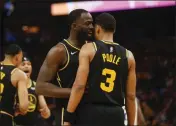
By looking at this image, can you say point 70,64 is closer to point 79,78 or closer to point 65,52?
point 65,52

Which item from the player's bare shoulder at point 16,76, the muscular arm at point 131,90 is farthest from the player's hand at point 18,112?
the muscular arm at point 131,90

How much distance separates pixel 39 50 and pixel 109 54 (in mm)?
7786

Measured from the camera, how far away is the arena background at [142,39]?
1119 centimetres

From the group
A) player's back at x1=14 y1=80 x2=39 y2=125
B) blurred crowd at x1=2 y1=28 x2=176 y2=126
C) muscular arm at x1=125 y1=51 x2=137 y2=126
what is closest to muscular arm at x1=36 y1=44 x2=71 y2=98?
muscular arm at x1=125 y1=51 x2=137 y2=126

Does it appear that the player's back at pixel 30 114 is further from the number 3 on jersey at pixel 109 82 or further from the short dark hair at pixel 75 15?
the number 3 on jersey at pixel 109 82

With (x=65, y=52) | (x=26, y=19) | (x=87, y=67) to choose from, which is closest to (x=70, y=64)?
(x=65, y=52)

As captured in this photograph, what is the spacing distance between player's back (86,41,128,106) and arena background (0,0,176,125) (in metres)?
6.54

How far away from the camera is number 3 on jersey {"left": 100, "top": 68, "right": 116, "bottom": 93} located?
167 inches

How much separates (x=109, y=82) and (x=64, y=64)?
513 millimetres

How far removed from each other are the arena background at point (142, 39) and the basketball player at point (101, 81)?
651 centimetres

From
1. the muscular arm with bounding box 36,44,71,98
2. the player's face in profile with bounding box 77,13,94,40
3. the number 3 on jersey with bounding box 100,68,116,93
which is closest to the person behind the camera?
the number 3 on jersey with bounding box 100,68,116,93

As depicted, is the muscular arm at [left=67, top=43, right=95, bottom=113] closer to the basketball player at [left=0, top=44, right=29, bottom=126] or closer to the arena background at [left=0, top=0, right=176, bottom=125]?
the basketball player at [left=0, top=44, right=29, bottom=126]

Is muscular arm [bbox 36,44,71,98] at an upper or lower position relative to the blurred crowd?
upper

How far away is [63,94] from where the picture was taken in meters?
4.45
